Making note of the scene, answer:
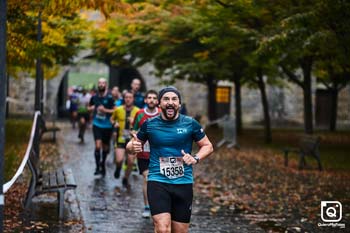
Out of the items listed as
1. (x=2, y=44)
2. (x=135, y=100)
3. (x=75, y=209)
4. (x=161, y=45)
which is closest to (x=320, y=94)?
(x=161, y=45)

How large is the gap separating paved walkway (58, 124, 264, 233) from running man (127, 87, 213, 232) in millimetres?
2404

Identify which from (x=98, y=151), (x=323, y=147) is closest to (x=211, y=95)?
(x=323, y=147)

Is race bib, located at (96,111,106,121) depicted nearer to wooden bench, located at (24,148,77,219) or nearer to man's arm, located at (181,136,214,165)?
wooden bench, located at (24,148,77,219)

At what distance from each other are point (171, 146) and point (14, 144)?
5.60 meters

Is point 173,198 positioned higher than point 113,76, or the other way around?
point 113,76

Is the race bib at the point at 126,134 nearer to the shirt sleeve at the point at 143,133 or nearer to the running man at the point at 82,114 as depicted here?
the shirt sleeve at the point at 143,133

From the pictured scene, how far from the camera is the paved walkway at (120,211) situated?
30.7 feet

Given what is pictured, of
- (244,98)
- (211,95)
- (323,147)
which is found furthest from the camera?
(244,98)

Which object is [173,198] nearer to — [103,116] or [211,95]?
[103,116]

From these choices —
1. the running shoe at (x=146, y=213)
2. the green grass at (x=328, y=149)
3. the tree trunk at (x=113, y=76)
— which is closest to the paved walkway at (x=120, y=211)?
the running shoe at (x=146, y=213)

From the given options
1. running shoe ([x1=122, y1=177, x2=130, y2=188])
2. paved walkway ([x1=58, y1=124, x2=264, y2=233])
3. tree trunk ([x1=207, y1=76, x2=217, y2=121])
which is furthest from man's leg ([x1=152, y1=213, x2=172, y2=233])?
tree trunk ([x1=207, y1=76, x2=217, y2=121])

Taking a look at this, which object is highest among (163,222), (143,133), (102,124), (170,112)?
(170,112)

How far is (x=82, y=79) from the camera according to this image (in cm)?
4972

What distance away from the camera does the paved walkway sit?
9344 mm
